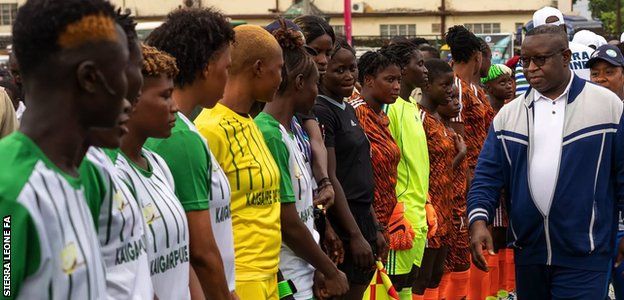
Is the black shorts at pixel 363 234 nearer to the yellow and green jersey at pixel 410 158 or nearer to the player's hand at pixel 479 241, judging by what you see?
the player's hand at pixel 479 241

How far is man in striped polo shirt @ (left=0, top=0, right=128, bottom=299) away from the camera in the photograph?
8.70ft

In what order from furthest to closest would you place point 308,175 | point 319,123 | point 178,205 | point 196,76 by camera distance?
point 319,123 → point 308,175 → point 196,76 → point 178,205

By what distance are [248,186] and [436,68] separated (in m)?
4.54

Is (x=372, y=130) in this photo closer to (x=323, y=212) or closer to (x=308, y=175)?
(x=323, y=212)

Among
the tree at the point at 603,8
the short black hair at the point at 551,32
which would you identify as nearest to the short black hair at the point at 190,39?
the short black hair at the point at 551,32

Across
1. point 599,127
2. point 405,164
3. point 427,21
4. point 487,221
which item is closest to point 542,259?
point 487,221

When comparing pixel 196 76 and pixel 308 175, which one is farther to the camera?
pixel 308 175

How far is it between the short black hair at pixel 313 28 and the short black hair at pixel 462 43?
375cm

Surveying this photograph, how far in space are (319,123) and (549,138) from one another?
4.42 feet

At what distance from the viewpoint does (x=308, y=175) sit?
588 cm

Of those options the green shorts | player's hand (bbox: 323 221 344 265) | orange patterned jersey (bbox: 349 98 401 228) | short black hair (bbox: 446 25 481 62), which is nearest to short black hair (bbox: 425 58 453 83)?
orange patterned jersey (bbox: 349 98 401 228)

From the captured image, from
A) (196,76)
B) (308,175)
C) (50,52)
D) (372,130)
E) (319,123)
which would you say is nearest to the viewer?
(50,52)

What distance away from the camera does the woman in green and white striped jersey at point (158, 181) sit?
3.82 metres

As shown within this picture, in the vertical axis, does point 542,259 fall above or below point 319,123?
below
